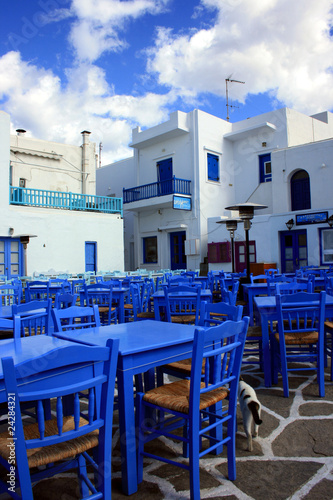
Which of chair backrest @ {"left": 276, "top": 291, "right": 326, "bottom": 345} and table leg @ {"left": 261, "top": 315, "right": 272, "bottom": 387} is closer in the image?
chair backrest @ {"left": 276, "top": 291, "right": 326, "bottom": 345}

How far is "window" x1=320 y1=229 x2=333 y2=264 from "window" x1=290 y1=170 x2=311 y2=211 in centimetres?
204

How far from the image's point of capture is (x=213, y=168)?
18656mm

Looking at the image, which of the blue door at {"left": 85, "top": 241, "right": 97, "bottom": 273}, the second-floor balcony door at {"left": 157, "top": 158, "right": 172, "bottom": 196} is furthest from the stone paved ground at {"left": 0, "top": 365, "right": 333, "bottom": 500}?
the second-floor balcony door at {"left": 157, "top": 158, "right": 172, "bottom": 196}

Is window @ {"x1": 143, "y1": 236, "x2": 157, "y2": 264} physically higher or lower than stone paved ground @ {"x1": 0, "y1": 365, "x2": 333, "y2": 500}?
higher

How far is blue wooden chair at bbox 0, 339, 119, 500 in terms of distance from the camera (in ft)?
4.94

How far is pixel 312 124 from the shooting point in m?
18.5

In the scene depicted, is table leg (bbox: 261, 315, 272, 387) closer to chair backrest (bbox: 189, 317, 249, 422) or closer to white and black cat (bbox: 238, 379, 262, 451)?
white and black cat (bbox: 238, 379, 262, 451)

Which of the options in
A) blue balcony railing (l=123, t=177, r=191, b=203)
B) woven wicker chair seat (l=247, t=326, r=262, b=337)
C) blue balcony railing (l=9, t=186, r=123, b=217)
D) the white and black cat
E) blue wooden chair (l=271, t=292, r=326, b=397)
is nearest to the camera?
the white and black cat

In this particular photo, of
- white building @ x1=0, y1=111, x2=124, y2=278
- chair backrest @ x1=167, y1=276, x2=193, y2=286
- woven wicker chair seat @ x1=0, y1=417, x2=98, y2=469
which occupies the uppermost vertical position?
white building @ x1=0, y1=111, x2=124, y2=278

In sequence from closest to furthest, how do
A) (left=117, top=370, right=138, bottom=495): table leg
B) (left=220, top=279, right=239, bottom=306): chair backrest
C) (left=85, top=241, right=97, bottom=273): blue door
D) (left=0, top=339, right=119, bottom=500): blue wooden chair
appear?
1. (left=0, top=339, right=119, bottom=500): blue wooden chair
2. (left=117, top=370, right=138, bottom=495): table leg
3. (left=220, top=279, right=239, bottom=306): chair backrest
4. (left=85, top=241, right=97, bottom=273): blue door

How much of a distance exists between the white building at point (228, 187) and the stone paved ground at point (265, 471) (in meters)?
12.1

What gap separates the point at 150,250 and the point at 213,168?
197 inches

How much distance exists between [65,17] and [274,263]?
1254cm

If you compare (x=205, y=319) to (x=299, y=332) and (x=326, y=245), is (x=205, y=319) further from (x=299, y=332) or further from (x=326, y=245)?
(x=326, y=245)
